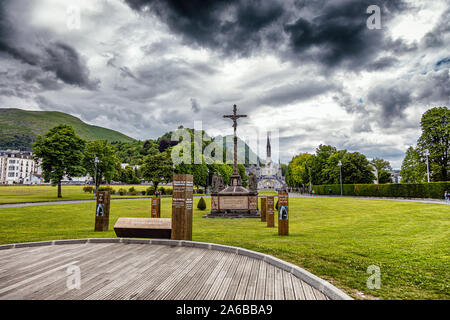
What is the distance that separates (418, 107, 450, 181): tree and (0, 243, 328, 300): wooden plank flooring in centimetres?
4983

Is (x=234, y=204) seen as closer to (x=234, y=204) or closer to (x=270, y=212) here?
(x=234, y=204)

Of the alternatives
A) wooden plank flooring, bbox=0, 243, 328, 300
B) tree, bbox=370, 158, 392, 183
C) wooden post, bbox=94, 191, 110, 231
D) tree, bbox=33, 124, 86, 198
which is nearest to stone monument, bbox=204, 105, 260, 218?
wooden post, bbox=94, 191, 110, 231

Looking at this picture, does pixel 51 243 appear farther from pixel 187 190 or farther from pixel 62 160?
pixel 62 160

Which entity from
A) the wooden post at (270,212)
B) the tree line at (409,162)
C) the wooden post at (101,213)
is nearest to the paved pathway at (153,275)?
the wooden post at (101,213)

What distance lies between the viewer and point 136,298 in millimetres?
3908

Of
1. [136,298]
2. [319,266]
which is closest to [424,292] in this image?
[319,266]

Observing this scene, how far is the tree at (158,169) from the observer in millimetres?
58531

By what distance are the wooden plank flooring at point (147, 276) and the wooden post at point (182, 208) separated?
4.29ft

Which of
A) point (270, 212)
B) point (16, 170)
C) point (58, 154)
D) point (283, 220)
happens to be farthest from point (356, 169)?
point (16, 170)

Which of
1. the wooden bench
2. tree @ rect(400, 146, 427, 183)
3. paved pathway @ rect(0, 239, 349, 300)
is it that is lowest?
paved pathway @ rect(0, 239, 349, 300)

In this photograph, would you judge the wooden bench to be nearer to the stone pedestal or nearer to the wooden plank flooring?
the wooden plank flooring

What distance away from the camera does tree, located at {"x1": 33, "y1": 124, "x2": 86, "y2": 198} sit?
40.2m

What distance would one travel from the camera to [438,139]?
1706 inches
